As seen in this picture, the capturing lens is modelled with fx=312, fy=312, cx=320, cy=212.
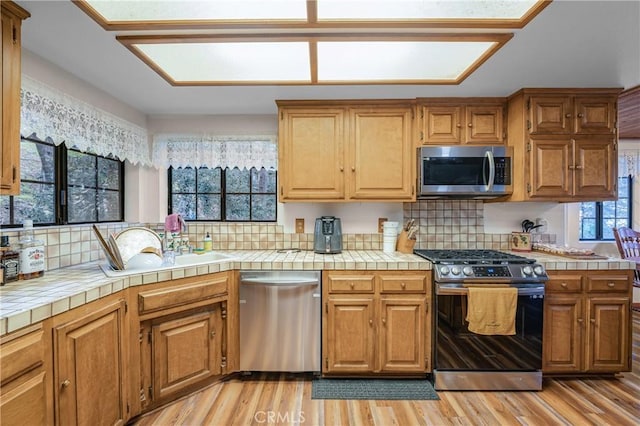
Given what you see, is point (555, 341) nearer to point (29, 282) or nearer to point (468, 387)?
point (468, 387)

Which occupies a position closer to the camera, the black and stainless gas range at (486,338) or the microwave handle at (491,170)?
the black and stainless gas range at (486,338)

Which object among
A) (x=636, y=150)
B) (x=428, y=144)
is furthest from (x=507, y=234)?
(x=636, y=150)

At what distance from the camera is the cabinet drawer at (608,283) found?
2.22 meters

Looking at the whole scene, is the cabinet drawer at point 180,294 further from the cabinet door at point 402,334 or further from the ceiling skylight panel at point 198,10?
the ceiling skylight panel at point 198,10

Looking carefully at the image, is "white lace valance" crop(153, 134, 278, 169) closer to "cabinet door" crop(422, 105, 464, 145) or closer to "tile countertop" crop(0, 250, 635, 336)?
"tile countertop" crop(0, 250, 635, 336)

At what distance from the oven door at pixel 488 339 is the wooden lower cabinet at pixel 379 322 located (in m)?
0.12

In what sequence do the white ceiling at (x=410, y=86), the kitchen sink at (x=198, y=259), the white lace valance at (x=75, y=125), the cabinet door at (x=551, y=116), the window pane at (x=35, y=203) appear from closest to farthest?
the white ceiling at (x=410, y=86) → the white lace valance at (x=75, y=125) → the window pane at (x=35, y=203) → the kitchen sink at (x=198, y=259) → the cabinet door at (x=551, y=116)

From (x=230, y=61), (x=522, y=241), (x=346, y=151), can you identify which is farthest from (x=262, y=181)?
(x=522, y=241)

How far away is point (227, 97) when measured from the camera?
8.00ft

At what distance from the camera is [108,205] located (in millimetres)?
2646

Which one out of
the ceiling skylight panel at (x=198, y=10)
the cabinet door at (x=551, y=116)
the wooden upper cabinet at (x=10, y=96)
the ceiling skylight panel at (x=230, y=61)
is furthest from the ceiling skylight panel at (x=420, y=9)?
the wooden upper cabinet at (x=10, y=96)

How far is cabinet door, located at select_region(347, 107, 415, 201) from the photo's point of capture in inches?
99.4

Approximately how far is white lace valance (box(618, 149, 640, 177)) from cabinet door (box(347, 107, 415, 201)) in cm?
286

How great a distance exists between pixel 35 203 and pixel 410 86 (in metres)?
2.58
